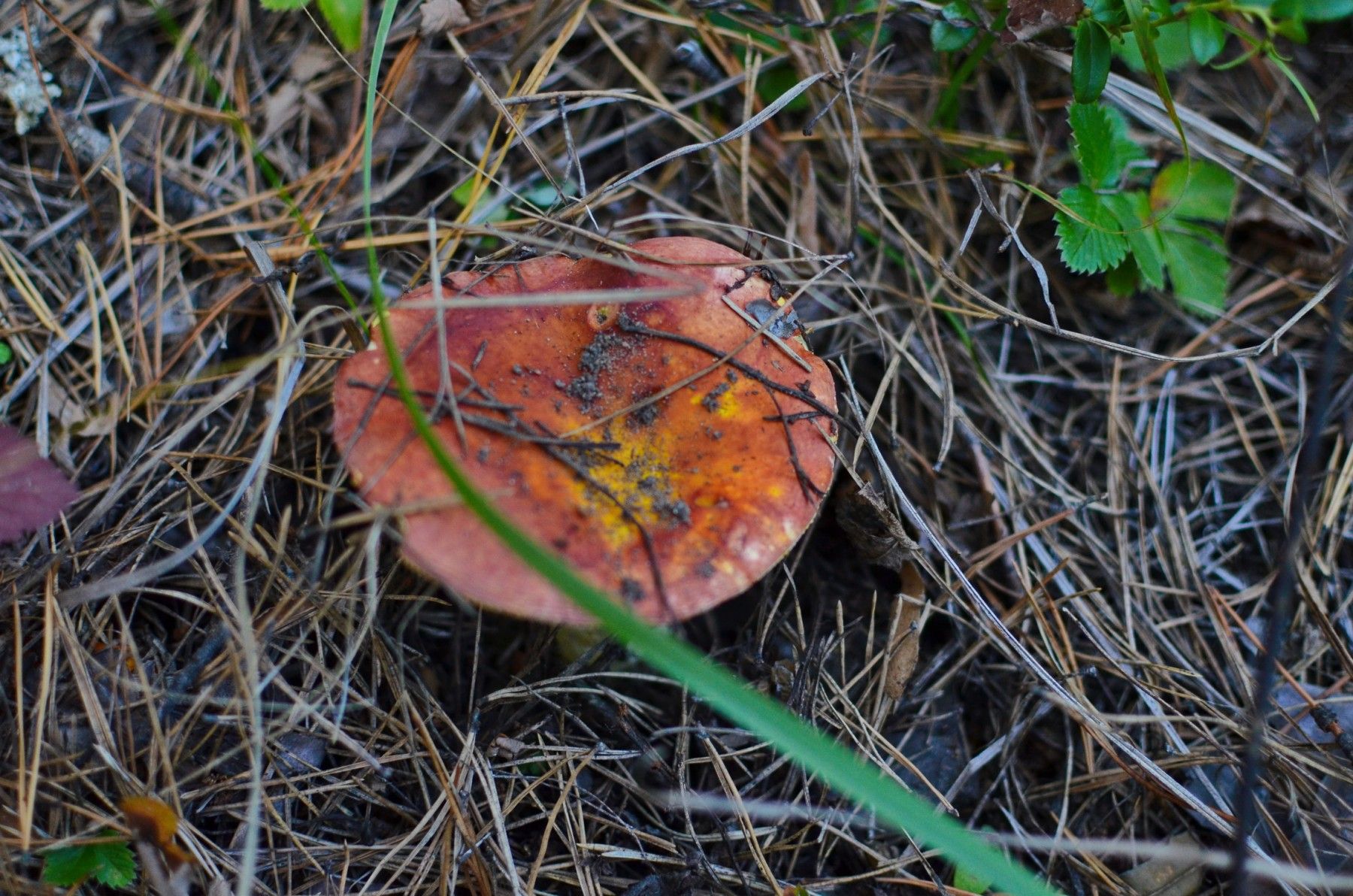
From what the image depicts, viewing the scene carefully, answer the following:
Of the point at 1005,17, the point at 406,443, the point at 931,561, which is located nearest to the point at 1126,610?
the point at 931,561

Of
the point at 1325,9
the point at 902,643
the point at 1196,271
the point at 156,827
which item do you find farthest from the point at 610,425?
the point at 1325,9

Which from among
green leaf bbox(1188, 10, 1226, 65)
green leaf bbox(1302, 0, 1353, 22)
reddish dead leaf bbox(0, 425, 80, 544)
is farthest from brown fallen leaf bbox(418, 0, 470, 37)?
green leaf bbox(1302, 0, 1353, 22)

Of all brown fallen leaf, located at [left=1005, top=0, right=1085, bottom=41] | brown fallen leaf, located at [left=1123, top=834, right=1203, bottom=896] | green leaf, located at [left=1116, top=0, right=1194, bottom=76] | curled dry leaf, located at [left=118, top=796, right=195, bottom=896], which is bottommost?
brown fallen leaf, located at [left=1123, top=834, right=1203, bottom=896]

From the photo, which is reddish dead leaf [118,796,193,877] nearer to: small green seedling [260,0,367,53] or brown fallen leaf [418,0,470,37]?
small green seedling [260,0,367,53]

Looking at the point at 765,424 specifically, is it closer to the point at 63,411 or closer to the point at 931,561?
the point at 931,561

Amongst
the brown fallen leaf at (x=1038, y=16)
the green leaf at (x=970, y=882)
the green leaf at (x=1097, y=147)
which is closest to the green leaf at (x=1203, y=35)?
the green leaf at (x=1097, y=147)

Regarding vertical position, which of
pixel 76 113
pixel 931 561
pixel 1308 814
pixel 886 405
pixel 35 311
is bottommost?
pixel 1308 814
